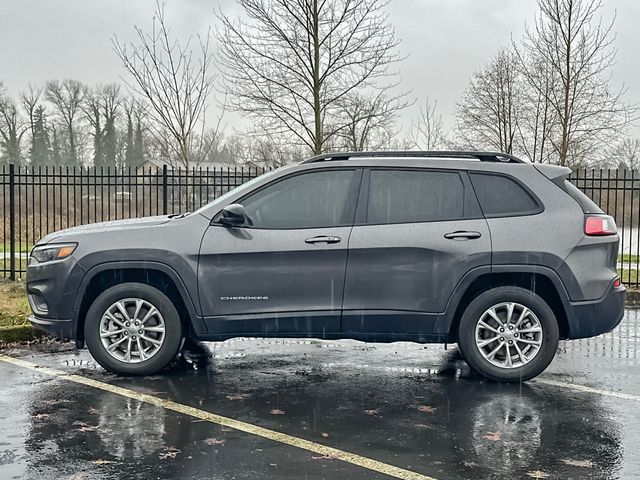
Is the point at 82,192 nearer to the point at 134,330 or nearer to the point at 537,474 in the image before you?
the point at 134,330

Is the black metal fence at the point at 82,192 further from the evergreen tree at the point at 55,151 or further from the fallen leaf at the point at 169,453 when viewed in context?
the evergreen tree at the point at 55,151

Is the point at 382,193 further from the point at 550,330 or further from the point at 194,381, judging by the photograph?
the point at 194,381

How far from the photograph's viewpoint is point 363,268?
19.0 feet

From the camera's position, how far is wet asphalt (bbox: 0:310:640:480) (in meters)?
3.93

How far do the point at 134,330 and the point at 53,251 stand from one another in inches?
38.9

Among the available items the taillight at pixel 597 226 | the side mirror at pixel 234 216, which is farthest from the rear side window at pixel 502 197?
the side mirror at pixel 234 216

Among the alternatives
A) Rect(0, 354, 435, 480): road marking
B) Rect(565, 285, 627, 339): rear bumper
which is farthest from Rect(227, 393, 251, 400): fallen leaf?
Rect(565, 285, 627, 339): rear bumper

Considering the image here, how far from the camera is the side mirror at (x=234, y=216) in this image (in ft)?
19.1

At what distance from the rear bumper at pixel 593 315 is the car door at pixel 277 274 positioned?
1903 millimetres

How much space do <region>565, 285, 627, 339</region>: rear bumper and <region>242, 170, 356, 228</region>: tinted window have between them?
1.98 m

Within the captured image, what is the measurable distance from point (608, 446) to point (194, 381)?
3.20 m

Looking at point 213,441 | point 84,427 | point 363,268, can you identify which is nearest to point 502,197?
point 363,268

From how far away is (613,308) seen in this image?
588 cm

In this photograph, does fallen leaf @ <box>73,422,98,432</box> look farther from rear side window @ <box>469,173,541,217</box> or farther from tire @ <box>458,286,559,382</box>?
rear side window @ <box>469,173,541,217</box>
